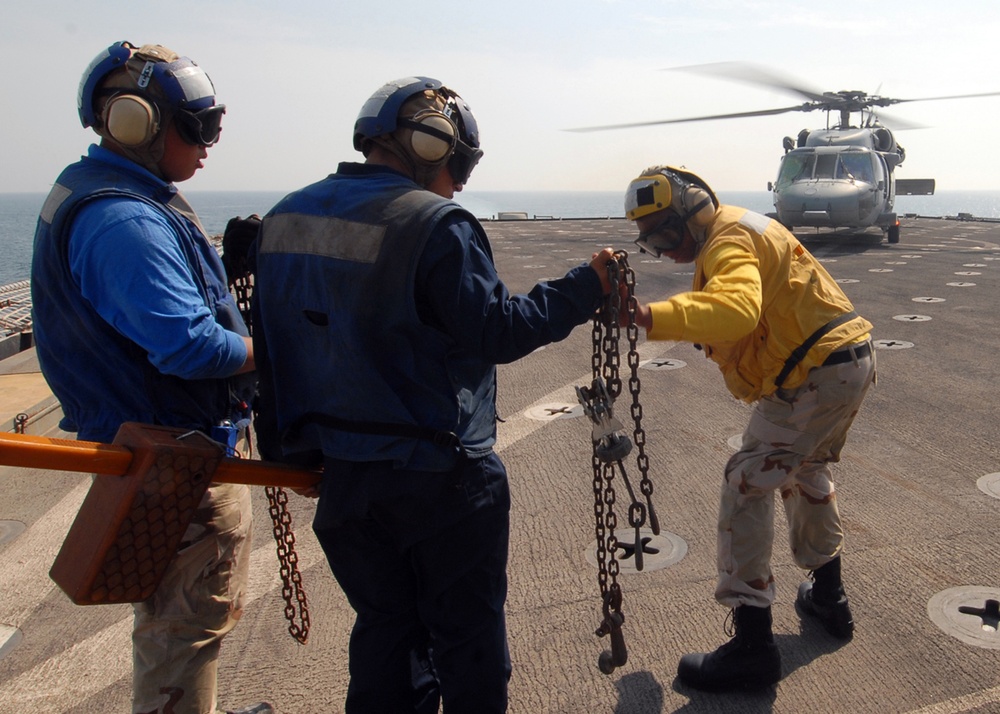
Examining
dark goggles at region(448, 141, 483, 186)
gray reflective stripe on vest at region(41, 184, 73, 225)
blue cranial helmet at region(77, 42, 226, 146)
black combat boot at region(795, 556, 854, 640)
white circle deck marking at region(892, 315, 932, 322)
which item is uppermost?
blue cranial helmet at region(77, 42, 226, 146)

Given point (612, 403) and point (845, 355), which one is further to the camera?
point (845, 355)

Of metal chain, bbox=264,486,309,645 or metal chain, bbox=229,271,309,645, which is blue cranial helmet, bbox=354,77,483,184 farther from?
metal chain, bbox=264,486,309,645

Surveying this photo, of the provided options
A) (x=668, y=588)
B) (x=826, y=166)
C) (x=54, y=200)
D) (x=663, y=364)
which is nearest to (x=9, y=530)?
(x=54, y=200)

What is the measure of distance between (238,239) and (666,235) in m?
1.69

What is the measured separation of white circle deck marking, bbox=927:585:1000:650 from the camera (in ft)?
10.7

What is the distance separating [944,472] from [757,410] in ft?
7.96

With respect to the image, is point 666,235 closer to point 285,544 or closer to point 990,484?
point 285,544

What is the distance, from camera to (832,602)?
3.34 metres

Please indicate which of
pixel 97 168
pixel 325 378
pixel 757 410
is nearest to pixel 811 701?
pixel 757 410

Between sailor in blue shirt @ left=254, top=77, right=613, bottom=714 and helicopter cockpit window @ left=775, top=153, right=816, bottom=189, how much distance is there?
20.5 meters

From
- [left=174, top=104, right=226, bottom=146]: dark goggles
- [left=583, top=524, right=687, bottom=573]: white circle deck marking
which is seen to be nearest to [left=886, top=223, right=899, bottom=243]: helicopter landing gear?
[left=583, top=524, right=687, bottom=573]: white circle deck marking

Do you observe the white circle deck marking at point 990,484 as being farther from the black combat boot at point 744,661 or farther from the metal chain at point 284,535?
the metal chain at point 284,535

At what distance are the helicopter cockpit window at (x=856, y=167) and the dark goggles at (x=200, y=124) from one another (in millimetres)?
20707

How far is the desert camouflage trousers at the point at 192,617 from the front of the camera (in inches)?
99.3
